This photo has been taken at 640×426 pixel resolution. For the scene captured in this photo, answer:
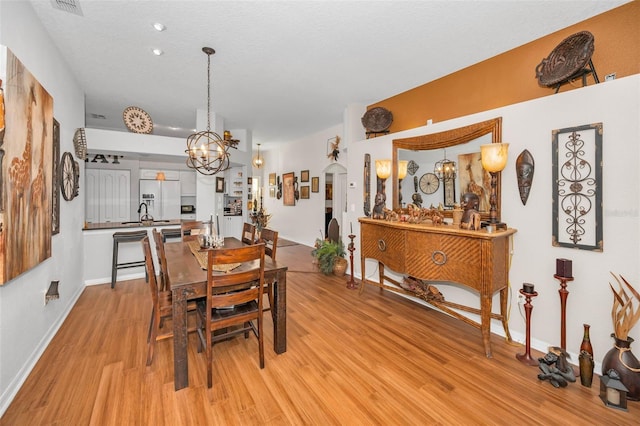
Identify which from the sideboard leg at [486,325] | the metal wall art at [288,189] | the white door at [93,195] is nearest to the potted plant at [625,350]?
the sideboard leg at [486,325]

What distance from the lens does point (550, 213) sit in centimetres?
249

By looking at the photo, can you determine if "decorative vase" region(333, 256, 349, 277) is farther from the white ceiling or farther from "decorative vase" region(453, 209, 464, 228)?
the white ceiling

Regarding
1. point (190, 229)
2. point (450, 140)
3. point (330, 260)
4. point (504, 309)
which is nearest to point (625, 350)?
point (504, 309)

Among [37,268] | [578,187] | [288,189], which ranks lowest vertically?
[37,268]

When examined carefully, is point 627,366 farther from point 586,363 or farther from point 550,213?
point 550,213

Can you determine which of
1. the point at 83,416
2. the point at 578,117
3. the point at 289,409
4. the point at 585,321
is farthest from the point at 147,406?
the point at 578,117

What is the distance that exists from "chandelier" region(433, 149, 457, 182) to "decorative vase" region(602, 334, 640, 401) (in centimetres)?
200

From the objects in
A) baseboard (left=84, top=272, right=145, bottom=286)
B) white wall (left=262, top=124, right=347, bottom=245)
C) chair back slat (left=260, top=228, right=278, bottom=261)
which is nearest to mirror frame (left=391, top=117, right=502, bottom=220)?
chair back slat (left=260, top=228, right=278, bottom=261)

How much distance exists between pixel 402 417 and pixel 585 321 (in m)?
1.83

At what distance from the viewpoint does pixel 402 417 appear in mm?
1767

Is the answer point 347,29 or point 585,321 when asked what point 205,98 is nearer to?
point 347,29

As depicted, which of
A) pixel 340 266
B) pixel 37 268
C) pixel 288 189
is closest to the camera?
pixel 37 268

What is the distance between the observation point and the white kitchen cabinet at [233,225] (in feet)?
22.7

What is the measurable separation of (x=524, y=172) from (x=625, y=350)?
1535 mm
